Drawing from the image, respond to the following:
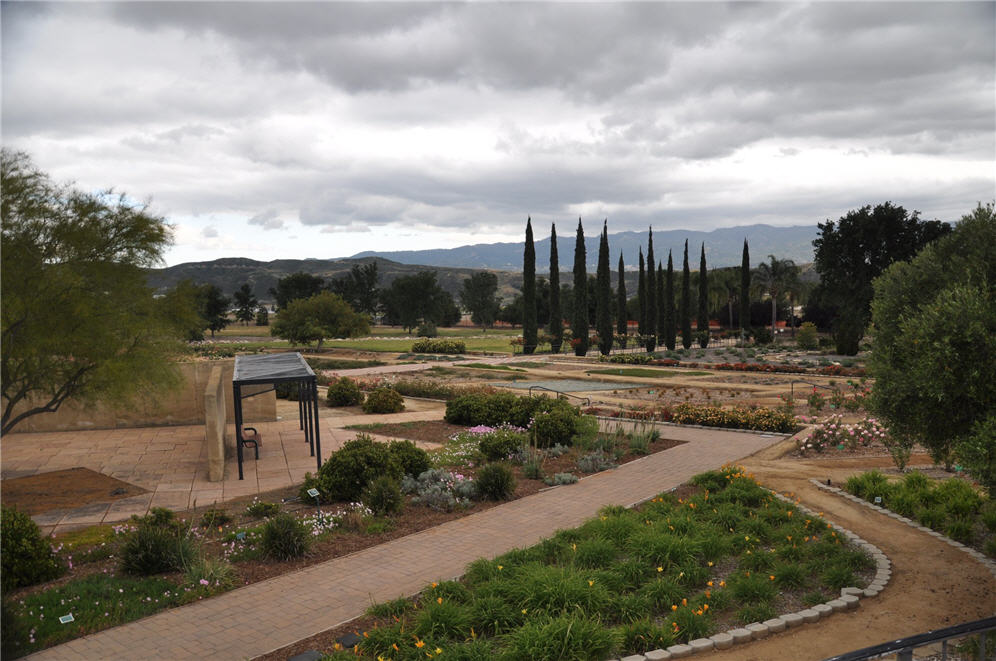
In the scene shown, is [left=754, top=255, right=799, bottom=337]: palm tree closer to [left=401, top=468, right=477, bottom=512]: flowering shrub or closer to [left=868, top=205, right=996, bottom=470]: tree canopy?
[left=401, top=468, right=477, bottom=512]: flowering shrub

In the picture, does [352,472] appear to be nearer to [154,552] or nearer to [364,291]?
[154,552]

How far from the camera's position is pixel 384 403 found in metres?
21.2

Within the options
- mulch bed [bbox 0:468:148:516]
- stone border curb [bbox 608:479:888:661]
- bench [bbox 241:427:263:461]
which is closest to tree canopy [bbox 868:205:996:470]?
stone border curb [bbox 608:479:888:661]

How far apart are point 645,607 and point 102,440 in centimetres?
1522

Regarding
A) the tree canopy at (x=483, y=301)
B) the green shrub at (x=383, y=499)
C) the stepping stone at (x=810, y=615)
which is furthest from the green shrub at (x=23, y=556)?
the tree canopy at (x=483, y=301)

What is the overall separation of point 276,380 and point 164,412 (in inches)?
324

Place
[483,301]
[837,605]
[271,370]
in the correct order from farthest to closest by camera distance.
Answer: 1. [483,301]
2. [271,370]
3. [837,605]

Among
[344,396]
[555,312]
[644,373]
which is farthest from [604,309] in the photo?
[344,396]

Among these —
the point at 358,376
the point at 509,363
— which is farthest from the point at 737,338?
the point at 358,376

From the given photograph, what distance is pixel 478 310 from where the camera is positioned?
3932 inches

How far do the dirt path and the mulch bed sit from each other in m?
10.8

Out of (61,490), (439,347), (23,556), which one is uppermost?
(23,556)

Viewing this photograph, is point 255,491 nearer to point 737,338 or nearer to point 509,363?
point 509,363

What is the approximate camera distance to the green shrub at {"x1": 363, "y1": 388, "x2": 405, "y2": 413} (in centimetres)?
Answer: 2127
